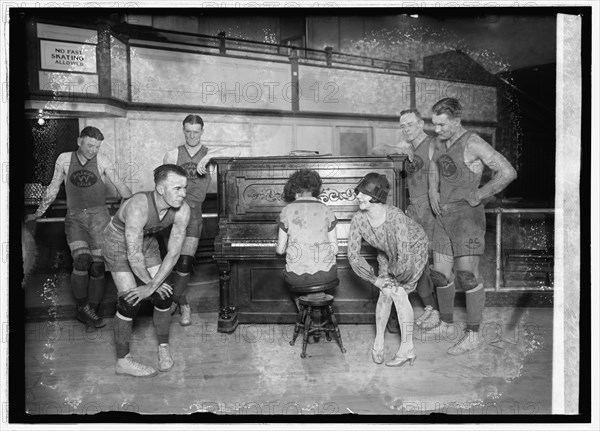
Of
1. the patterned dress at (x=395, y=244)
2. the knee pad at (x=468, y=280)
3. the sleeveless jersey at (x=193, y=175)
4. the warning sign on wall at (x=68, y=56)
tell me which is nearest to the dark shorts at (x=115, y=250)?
the sleeveless jersey at (x=193, y=175)

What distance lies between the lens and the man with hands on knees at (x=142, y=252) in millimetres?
3516

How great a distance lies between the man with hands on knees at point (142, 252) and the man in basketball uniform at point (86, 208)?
34 centimetres

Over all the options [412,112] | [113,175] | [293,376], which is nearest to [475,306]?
[293,376]

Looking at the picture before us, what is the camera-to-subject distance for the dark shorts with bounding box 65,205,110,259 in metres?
3.85

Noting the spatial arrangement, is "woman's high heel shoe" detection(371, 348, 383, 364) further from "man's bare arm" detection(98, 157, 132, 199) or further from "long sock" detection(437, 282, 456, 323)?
"man's bare arm" detection(98, 157, 132, 199)

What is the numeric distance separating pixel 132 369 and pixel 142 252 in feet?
2.68

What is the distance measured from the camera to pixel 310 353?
3.75m

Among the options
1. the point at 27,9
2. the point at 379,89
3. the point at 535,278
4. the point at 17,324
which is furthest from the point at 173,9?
the point at 535,278

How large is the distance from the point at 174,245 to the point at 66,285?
3.27 ft

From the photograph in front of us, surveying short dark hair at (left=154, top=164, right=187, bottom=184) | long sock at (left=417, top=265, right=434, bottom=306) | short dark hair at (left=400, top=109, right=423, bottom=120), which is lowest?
long sock at (left=417, top=265, right=434, bottom=306)

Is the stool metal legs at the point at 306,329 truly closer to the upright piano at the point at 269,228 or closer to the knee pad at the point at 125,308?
the upright piano at the point at 269,228

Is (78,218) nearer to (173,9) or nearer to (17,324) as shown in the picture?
(17,324)

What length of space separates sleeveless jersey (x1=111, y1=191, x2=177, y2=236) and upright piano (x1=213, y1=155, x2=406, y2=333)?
520 mm

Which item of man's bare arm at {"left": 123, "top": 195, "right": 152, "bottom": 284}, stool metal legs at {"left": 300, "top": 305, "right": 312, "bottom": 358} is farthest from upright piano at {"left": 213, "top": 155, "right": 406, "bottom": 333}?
man's bare arm at {"left": 123, "top": 195, "right": 152, "bottom": 284}
